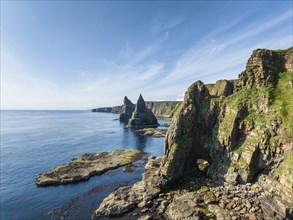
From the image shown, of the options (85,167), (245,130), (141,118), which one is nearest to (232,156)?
(245,130)

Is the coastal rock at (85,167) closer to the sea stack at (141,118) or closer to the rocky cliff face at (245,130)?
the rocky cliff face at (245,130)

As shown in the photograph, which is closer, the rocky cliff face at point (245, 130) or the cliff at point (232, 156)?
the cliff at point (232, 156)

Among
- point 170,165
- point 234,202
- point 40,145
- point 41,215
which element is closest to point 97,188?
point 41,215

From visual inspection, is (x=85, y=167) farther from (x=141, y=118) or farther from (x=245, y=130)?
(x=141, y=118)

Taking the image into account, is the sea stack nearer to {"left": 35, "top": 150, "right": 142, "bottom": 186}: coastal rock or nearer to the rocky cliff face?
{"left": 35, "top": 150, "right": 142, "bottom": 186}: coastal rock

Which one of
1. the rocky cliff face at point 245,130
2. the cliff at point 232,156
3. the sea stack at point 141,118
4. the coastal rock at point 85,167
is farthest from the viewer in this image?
the sea stack at point 141,118

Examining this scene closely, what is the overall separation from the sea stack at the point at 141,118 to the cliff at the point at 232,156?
114 m

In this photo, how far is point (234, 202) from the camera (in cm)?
3128

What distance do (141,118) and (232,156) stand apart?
5020 inches

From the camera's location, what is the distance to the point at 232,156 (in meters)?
38.1

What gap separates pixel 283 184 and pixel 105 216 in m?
31.3

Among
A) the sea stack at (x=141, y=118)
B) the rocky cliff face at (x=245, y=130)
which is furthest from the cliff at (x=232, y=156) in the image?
the sea stack at (x=141, y=118)

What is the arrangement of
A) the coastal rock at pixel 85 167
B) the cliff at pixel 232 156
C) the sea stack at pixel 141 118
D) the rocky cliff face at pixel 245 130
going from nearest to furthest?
the cliff at pixel 232 156
the rocky cliff face at pixel 245 130
the coastal rock at pixel 85 167
the sea stack at pixel 141 118

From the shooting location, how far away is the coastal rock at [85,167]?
50094mm
